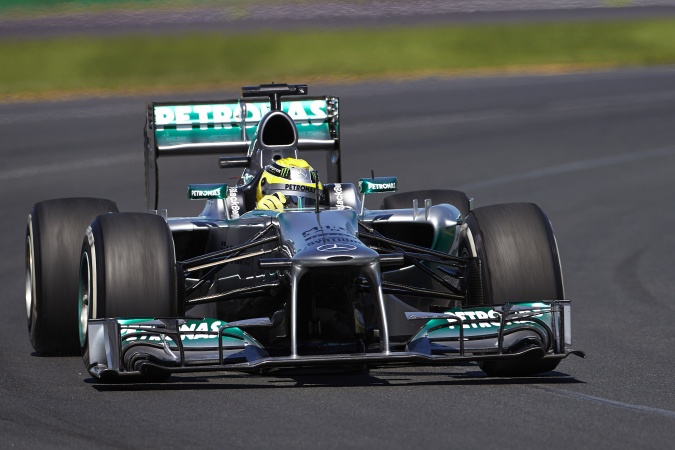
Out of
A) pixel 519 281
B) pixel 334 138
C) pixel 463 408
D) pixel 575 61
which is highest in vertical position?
pixel 575 61

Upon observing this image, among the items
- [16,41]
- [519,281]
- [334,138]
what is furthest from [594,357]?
[16,41]

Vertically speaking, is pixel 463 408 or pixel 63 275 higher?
pixel 63 275

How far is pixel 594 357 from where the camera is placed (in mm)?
9367

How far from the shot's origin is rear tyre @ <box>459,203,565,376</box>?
8.51 m

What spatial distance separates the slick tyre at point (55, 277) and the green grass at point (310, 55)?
53.1 ft

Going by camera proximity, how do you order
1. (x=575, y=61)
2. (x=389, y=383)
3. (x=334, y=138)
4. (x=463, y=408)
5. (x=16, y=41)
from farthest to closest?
(x=575, y=61) → (x=16, y=41) → (x=334, y=138) → (x=389, y=383) → (x=463, y=408)

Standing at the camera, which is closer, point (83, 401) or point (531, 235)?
point (83, 401)

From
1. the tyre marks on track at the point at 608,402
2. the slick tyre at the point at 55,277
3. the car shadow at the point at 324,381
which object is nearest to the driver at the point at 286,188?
the slick tyre at the point at 55,277

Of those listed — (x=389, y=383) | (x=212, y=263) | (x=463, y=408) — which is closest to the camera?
(x=463, y=408)

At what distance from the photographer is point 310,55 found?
29219 millimetres

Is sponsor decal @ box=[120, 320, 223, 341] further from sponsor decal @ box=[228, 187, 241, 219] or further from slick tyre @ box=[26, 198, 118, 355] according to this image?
sponsor decal @ box=[228, 187, 241, 219]

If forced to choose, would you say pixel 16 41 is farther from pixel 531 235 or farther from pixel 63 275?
pixel 531 235

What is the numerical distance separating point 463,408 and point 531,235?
1747 millimetres

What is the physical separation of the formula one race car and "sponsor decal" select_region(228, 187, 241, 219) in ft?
0.04
